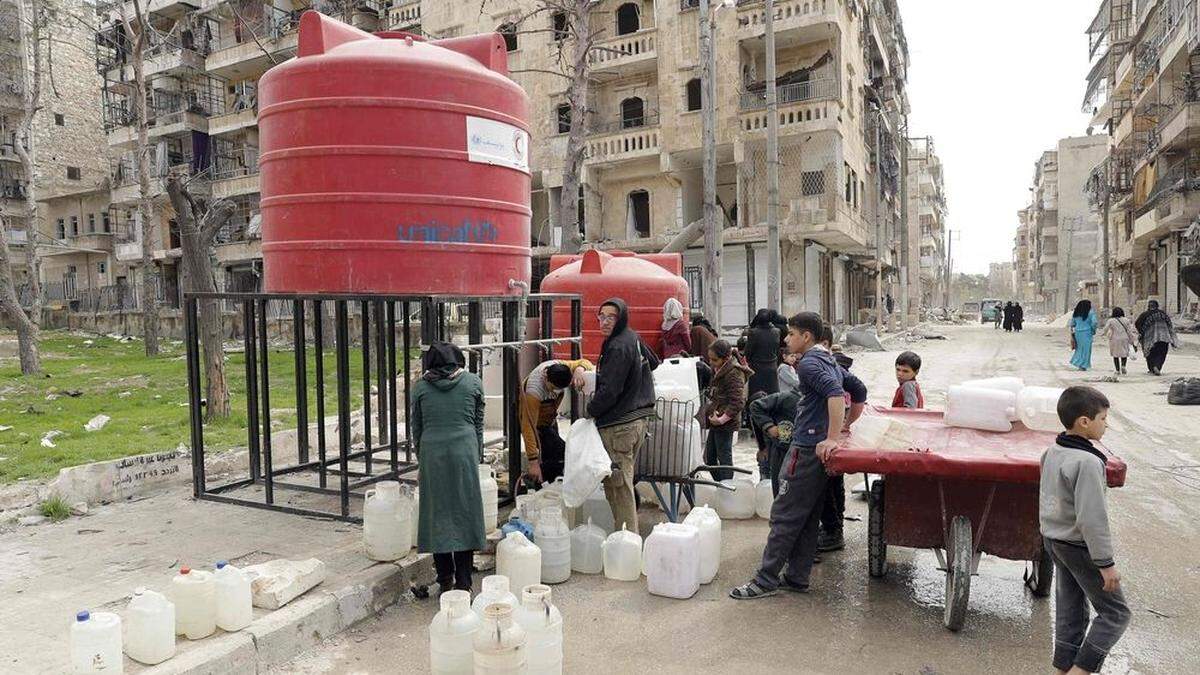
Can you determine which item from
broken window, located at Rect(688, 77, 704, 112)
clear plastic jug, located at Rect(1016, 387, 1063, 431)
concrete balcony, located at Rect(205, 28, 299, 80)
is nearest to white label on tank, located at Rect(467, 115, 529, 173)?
clear plastic jug, located at Rect(1016, 387, 1063, 431)

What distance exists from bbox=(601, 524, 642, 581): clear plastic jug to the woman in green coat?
0.97 m

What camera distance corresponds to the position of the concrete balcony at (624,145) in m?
25.3

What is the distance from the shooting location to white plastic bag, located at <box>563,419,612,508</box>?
4.94m

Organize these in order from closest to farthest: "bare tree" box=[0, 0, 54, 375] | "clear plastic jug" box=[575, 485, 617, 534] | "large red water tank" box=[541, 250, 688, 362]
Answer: "clear plastic jug" box=[575, 485, 617, 534] < "large red water tank" box=[541, 250, 688, 362] < "bare tree" box=[0, 0, 54, 375]

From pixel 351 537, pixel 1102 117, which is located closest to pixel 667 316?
pixel 351 537

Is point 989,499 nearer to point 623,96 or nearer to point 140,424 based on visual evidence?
point 140,424

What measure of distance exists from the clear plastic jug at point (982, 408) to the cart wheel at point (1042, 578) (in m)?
0.83

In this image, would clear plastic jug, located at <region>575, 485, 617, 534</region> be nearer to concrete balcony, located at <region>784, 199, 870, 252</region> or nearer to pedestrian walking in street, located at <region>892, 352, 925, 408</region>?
pedestrian walking in street, located at <region>892, 352, 925, 408</region>

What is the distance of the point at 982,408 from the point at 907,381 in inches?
56.5

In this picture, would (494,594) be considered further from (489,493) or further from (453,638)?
(489,493)

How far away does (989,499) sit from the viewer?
4008mm

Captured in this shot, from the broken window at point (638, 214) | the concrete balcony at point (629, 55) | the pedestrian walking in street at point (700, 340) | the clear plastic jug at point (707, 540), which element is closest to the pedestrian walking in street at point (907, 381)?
the clear plastic jug at point (707, 540)

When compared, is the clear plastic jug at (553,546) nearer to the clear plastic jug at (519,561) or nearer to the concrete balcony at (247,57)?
the clear plastic jug at (519,561)

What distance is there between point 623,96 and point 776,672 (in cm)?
2597
